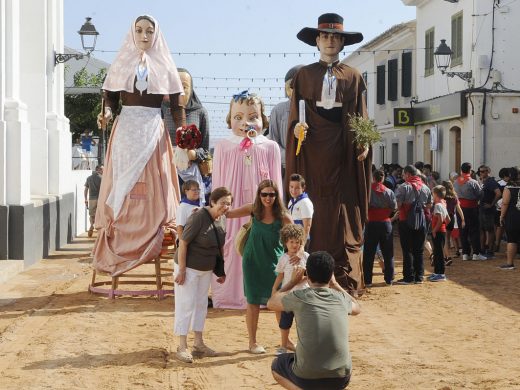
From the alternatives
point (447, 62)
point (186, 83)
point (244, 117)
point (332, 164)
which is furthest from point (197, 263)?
point (447, 62)

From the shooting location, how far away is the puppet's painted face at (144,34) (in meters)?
10.8

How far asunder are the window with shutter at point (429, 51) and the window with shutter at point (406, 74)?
6.73ft

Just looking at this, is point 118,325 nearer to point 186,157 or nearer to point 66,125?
point 186,157

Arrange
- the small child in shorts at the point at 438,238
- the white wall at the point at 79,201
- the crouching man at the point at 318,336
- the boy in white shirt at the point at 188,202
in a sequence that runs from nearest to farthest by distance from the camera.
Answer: the crouching man at the point at 318,336, the boy in white shirt at the point at 188,202, the small child in shorts at the point at 438,238, the white wall at the point at 79,201

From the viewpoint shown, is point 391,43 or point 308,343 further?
point 391,43

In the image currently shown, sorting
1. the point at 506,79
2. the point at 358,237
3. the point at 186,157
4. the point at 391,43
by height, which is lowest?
the point at 358,237

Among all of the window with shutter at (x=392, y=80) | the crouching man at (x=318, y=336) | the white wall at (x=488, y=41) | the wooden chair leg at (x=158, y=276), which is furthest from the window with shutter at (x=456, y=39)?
the crouching man at (x=318, y=336)

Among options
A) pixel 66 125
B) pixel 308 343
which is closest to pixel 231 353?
pixel 308 343

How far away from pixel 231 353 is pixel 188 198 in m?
1.51

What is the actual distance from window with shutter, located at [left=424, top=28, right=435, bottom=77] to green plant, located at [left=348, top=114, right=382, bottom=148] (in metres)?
19.0

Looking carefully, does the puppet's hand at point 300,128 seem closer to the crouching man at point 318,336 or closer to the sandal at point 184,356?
the sandal at point 184,356

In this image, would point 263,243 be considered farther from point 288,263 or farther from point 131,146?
point 131,146

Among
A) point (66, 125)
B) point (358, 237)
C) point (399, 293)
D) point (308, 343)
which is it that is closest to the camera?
point (308, 343)

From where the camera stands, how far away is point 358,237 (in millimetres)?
11336
